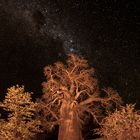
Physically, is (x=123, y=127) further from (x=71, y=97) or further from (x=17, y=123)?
(x=17, y=123)

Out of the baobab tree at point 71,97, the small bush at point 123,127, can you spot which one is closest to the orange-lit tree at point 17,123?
the baobab tree at point 71,97

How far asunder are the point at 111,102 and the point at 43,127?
3.82 metres

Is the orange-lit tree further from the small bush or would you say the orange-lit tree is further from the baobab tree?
the small bush

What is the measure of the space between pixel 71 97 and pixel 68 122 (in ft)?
4.07

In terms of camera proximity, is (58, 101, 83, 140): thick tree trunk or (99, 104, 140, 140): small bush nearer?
(99, 104, 140, 140): small bush

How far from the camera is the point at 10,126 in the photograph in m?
18.2

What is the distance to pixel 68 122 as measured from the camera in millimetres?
18531

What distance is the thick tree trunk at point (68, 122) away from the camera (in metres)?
18.5

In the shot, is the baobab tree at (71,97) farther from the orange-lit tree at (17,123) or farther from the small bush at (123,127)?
the small bush at (123,127)

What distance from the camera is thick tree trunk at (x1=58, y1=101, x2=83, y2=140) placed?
1850 cm

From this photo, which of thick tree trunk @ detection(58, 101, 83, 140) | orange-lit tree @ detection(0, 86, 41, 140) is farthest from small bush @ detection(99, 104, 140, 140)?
orange-lit tree @ detection(0, 86, 41, 140)

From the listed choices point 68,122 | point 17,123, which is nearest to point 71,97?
point 68,122

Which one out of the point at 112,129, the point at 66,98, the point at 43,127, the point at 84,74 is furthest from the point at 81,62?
the point at 112,129

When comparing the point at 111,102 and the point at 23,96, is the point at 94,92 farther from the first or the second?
the point at 23,96
